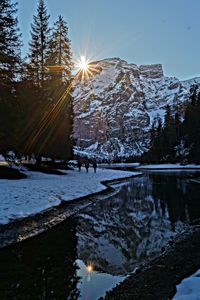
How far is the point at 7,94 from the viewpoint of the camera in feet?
87.0

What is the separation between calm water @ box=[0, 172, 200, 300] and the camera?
25.7ft

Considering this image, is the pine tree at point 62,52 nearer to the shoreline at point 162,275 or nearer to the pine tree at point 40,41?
the pine tree at point 40,41

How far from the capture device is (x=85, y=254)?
10867mm

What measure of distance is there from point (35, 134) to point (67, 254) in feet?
78.5

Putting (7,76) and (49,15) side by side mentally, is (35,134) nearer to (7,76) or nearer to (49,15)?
(7,76)

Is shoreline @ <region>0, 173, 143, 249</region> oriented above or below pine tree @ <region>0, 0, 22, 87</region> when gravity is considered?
below

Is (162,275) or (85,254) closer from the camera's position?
(162,275)

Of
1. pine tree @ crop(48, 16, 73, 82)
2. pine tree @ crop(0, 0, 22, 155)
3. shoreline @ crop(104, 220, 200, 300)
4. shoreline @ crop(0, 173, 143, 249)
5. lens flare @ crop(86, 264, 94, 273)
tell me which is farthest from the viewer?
pine tree @ crop(48, 16, 73, 82)

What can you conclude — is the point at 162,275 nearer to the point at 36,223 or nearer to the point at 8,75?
the point at 36,223

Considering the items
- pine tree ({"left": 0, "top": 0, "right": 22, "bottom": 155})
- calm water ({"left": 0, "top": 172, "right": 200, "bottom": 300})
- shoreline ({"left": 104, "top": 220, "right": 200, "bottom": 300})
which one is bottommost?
calm water ({"left": 0, "top": 172, "right": 200, "bottom": 300})

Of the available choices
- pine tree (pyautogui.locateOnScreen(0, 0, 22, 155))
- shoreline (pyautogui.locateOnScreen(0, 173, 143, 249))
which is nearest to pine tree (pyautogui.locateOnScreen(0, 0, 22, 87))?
pine tree (pyautogui.locateOnScreen(0, 0, 22, 155))

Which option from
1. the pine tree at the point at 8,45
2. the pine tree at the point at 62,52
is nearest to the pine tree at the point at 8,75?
the pine tree at the point at 8,45

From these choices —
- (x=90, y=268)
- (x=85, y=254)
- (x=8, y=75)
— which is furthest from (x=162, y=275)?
(x=8, y=75)

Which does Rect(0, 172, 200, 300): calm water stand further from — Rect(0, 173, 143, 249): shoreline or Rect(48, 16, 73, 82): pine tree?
Rect(48, 16, 73, 82): pine tree
